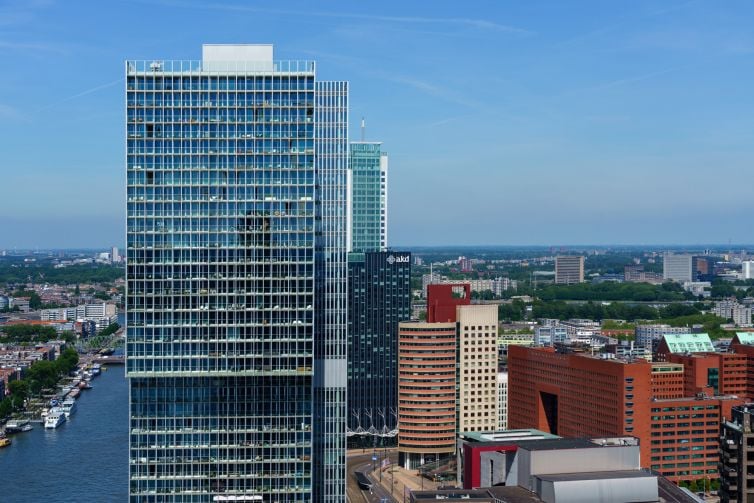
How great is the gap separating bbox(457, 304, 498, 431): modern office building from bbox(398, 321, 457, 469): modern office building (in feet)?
8.63

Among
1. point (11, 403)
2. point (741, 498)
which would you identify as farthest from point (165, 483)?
point (11, 403)

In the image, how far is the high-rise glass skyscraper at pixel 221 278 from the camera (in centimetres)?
4625

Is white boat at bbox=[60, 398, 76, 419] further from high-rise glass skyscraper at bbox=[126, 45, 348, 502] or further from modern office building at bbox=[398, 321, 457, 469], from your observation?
high-rise glass skyscraper at bbox=[126, 45, 348, 502]

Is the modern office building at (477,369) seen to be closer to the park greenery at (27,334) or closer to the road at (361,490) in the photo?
the road at (361,490)

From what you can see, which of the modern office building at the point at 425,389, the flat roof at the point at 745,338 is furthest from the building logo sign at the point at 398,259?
the flat roof at the point at 745,338

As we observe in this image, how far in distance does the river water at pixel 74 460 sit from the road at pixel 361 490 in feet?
50.5

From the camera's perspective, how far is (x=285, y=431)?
46.8 meters

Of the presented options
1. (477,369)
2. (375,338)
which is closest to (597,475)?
(477,369)

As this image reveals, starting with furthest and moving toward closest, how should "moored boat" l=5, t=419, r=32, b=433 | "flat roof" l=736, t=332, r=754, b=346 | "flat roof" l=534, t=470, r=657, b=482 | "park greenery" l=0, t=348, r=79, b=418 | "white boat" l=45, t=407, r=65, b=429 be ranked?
"park greenery" l=0, t=348, r=79, b=418 → "moored boat" l=5, t=419, r=32, b=433 → "white boat" l=45, t=407, r=65, b=429 → "flat roof" l=736, t=332, r=754, b=346 → "flat roof" l=534, t=470, r=657, b=482

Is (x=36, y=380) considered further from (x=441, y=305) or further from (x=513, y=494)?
(x=513, y=494)

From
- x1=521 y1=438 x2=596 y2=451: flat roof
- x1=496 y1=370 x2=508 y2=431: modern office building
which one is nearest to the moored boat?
x1=496 y1=370 x2=508 y2=431: modern office building

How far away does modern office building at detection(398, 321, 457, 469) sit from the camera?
86.9m

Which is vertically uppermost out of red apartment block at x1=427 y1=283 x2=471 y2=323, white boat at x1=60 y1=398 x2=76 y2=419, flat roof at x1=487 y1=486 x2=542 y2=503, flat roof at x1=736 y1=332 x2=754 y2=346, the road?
red apartment block at x1=427 y1=283 x2=471 y2=323

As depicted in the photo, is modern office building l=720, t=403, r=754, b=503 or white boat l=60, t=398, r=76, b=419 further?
white boat l=60, t=398, r=76, b=419
